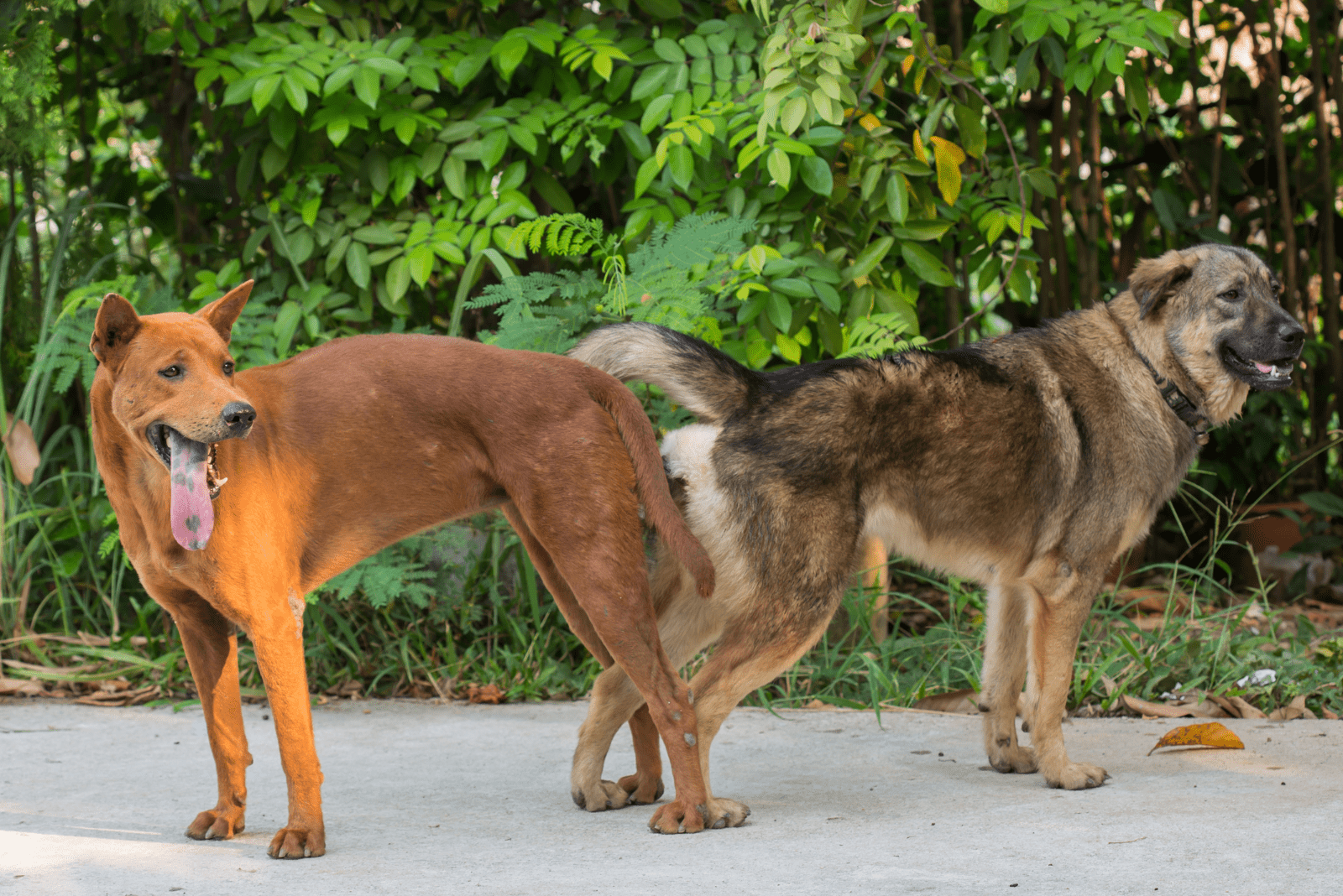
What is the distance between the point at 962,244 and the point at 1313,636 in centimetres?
252

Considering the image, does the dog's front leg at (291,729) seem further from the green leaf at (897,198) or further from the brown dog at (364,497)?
the green leaf at (897,198)

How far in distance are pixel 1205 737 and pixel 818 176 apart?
260 centimetres

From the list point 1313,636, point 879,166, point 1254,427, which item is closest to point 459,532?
point 879,166

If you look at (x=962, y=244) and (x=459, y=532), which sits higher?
(x=962, y=244)

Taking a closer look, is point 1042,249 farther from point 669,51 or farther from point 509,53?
point 509,53

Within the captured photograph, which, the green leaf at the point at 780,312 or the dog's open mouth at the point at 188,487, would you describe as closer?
the dog's open mouth at the point at 188,487

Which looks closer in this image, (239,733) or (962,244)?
(239,733)

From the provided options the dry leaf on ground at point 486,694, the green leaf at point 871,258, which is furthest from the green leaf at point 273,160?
the green leaf at point 871,258

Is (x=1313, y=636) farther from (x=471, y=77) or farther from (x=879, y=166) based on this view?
(x=471, y=77)

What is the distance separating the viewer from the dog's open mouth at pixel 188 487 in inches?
114

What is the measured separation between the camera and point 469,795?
12.7 feet

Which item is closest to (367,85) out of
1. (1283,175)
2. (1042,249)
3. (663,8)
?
(663,8)

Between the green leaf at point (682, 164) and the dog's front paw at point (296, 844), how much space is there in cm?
289

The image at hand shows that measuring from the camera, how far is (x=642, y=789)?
148 inches
